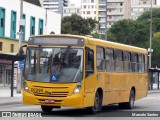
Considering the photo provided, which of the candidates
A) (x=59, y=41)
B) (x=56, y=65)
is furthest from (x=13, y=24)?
(x=56, y=65)

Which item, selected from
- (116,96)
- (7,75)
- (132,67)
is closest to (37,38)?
(116,96)

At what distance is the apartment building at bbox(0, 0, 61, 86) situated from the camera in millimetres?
54188

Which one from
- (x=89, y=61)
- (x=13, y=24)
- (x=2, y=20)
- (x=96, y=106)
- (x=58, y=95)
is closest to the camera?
(x=58, y=95)

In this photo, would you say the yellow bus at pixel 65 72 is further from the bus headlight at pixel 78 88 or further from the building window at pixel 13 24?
the building window at pixel 13 24

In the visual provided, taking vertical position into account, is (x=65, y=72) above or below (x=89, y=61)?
below

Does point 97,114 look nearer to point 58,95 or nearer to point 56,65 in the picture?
point 58,95

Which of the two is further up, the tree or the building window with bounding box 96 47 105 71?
the tree

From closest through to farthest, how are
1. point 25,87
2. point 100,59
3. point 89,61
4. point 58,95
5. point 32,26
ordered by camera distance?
point 58,95 < point 25,87 < point 89,61 < point 100,59 < point 32,26

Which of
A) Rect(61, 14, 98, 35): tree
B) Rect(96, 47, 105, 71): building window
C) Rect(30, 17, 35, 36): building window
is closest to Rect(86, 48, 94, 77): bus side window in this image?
Rect(96, 47, 105, 71): building window

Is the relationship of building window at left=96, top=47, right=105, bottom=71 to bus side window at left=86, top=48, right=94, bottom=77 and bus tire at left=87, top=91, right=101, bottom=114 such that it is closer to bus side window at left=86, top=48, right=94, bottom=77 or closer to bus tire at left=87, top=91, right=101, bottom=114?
bus side window at left=86, top=48, right=94, bottom=77

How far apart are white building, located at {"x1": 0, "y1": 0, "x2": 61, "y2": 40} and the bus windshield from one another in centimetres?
3641

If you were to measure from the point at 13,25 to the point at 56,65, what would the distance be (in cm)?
3989

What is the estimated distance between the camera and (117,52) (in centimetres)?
2316

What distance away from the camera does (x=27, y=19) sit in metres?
61.9
